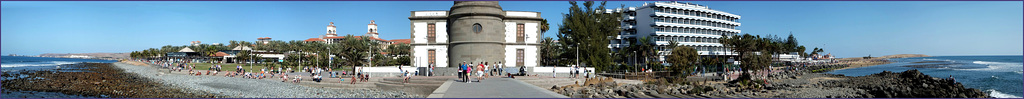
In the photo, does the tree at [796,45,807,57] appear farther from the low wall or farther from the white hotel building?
the low wall

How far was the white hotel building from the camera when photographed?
77.9 metres

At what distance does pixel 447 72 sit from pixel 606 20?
19.4 meters

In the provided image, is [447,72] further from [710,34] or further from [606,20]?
[710,34]

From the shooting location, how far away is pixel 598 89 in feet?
69.6

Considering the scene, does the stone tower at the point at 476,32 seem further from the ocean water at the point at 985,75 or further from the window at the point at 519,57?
the ocean water at the point at 985,75

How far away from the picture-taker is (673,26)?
3145 inches

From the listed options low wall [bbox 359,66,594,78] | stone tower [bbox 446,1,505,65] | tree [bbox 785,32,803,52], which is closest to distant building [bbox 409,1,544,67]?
stone tower [bbox 446,1,505,65]

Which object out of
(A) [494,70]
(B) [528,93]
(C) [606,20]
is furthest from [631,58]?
(B) [528,93]

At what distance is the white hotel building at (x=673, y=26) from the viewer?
77875 millimetres

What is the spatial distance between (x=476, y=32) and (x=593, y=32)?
1146 cm

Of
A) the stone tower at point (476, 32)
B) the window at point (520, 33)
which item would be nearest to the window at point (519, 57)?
the window at point (520, 33)

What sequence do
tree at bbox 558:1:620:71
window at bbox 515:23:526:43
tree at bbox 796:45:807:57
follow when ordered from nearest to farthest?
window at bbox 515:23:526:43 → tree at bbox 558:1:620:71 → tree at bbox 796:45:807:57

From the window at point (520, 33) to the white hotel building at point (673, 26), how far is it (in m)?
41.0

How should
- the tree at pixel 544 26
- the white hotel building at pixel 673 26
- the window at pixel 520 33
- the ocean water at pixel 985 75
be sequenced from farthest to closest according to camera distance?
the white hotel building at pixel 673 26, the tree at pixel 544 26, the ocean water at pixel 985 75, the window at pixel 520 33
